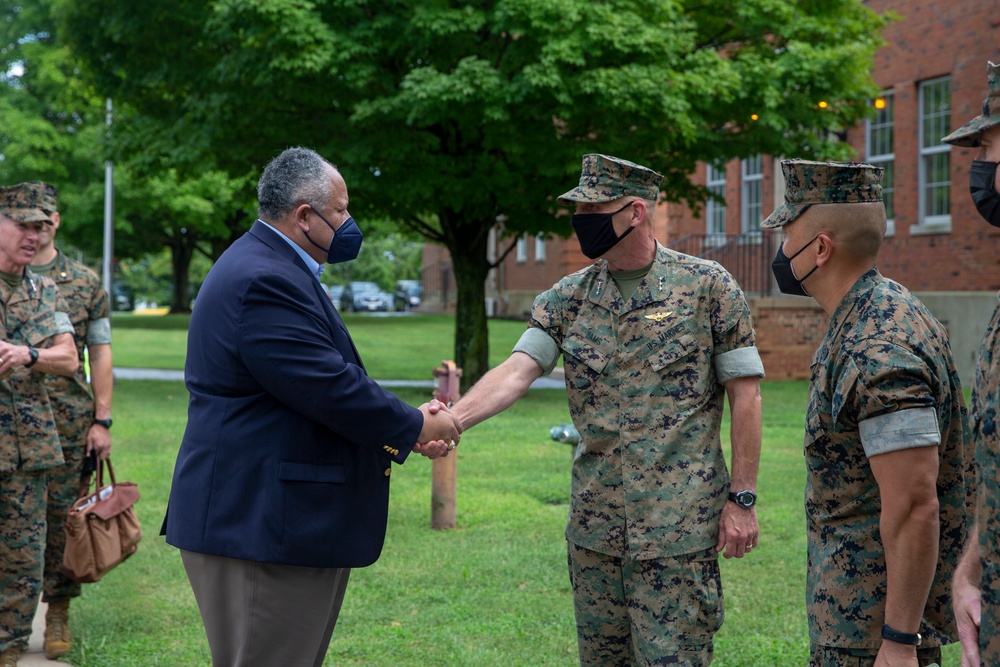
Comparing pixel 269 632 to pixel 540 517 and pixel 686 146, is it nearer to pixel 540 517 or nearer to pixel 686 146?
pixel 540 517

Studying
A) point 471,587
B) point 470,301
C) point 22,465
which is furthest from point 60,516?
point 470,301

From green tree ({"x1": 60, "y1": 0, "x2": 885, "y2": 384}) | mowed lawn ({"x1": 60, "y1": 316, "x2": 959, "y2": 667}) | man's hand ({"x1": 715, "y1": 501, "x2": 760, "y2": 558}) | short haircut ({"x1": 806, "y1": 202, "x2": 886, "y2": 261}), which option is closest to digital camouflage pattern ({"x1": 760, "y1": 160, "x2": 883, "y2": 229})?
short haircut ({"x1": 806, "y1": 202, "x2": 886, "y2": 261})

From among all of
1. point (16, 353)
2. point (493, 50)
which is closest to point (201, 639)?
point (16, 353)

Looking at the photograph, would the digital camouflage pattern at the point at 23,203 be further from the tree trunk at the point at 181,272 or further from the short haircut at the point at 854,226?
the tree trunk at the point at 181,272

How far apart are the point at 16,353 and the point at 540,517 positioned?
4.79m

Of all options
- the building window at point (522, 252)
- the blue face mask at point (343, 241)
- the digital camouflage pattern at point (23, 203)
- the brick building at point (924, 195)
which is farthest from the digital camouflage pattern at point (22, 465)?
the building window at point (522, 252)

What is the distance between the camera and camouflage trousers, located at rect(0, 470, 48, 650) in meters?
5.36

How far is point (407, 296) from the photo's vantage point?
184 feet

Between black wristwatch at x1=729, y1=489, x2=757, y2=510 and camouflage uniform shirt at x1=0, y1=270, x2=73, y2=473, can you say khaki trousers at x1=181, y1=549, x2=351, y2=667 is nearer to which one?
black wristwatch at x1=729, y1=489, x2=757, y2=510

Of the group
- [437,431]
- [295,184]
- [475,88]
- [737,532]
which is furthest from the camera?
[475,88]

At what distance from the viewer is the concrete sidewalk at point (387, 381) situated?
19016 millimetres

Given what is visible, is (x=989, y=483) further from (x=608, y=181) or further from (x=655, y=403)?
(x=608, y=181)

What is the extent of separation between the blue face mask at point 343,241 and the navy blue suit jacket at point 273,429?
234mm

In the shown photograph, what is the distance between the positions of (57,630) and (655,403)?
388 cm
